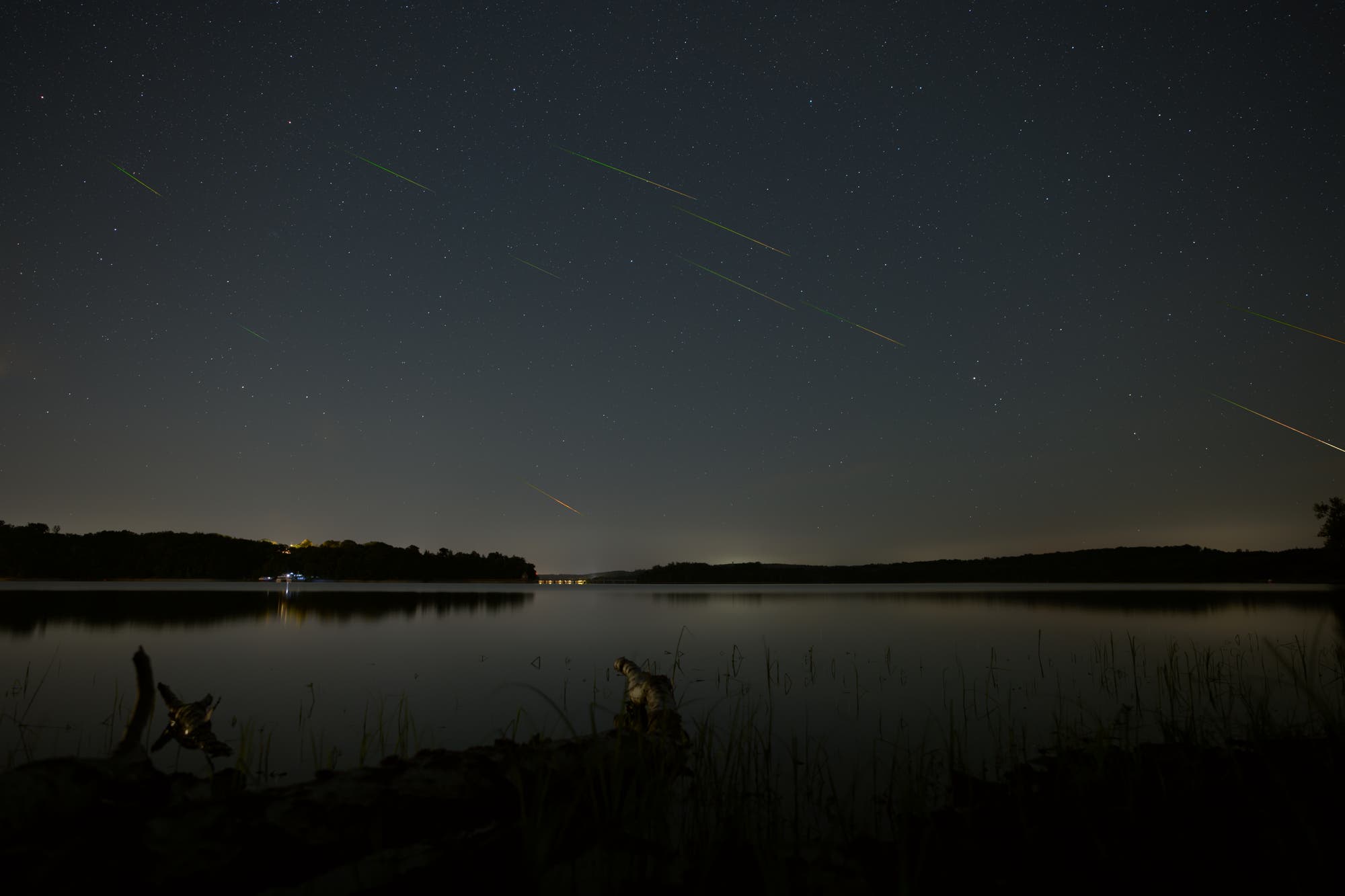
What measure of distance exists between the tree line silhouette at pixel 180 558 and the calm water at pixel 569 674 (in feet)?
386

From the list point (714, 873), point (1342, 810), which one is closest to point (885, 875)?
point (714, 873)

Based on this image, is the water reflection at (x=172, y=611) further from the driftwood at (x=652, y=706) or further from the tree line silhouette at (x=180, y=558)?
the tree line silhouette at (x=180, y=558)

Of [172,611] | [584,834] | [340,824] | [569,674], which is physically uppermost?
[340,824]

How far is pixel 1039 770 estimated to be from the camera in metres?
7.30

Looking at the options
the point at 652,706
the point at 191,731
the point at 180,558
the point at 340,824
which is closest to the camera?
the point at 340,824

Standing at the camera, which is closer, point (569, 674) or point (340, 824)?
point (340, 824)

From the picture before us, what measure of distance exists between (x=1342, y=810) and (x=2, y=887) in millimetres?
9104

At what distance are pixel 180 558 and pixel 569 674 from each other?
505 ft

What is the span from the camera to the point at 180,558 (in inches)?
5192

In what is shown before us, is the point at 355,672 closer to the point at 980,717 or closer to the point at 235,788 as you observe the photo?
the point at 235,788

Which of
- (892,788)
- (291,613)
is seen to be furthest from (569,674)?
(291,613)

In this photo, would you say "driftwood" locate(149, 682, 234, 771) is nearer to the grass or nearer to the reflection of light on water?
the grass

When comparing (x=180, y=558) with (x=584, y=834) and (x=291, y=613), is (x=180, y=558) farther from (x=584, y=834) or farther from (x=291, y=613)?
(x=584, y=834)

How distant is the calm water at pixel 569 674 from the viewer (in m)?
9.74
